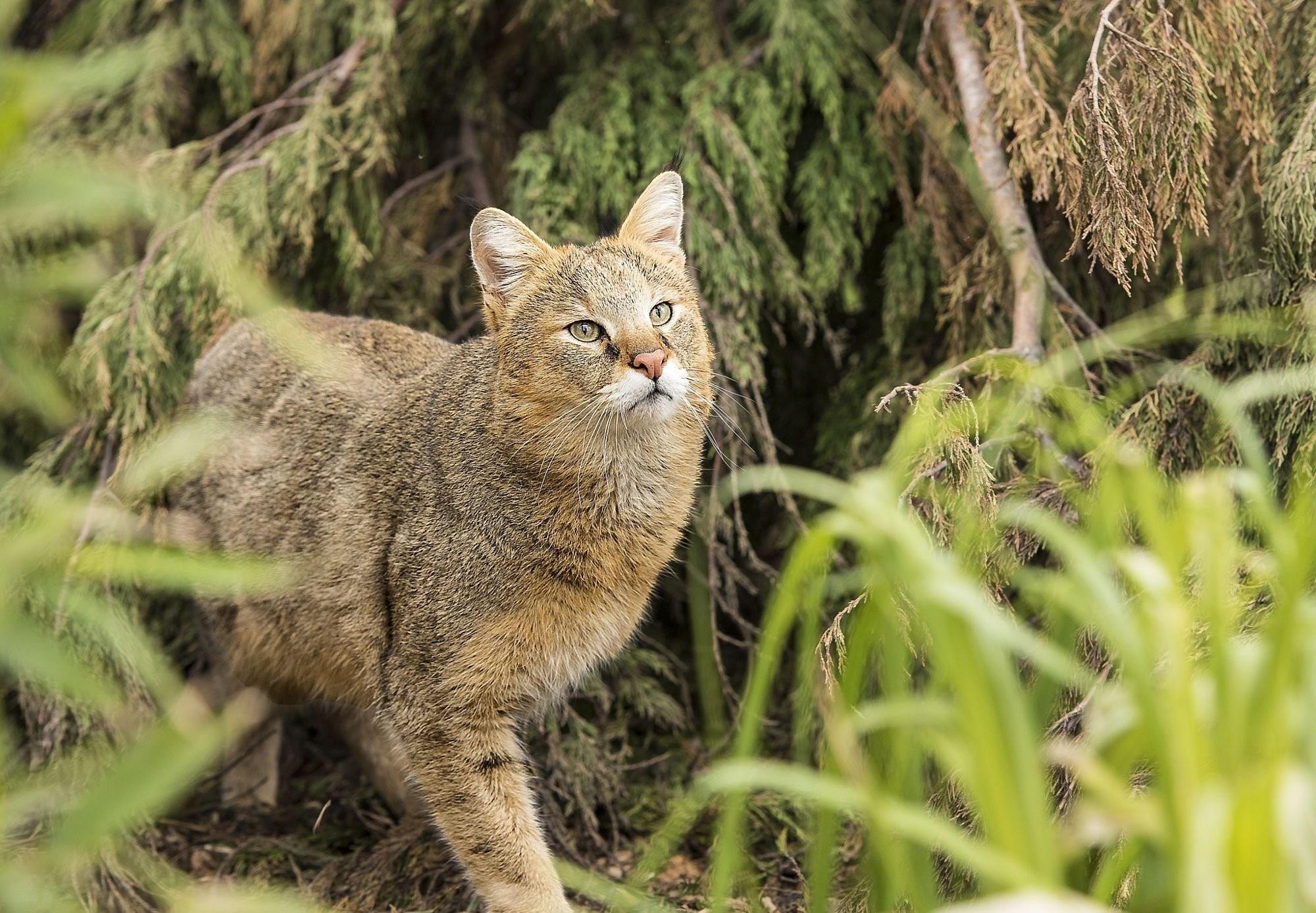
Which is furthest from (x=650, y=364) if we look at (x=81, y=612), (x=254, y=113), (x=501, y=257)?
(x=254, y=113)

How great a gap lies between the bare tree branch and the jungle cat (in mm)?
1031

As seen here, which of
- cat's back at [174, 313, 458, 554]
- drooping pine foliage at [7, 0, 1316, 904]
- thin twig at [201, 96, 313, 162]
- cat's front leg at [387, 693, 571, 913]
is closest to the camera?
cat's front leg at [387, 693, 571, 913]

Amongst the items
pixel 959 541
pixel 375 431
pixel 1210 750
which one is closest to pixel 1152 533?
pixel 1210 750

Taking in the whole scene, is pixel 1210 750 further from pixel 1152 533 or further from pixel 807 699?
pixel 807 699

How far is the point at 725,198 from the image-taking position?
4703 mm

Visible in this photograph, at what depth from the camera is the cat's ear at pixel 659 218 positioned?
13.2ft

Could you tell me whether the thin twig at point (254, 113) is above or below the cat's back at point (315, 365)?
above

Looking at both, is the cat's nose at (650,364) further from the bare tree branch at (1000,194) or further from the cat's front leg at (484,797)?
the bare tree branch at (1000,194)

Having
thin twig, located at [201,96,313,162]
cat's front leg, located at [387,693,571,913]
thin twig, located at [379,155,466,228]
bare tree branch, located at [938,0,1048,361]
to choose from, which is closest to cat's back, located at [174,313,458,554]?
cat's front leg, located at [387,693,571,913]

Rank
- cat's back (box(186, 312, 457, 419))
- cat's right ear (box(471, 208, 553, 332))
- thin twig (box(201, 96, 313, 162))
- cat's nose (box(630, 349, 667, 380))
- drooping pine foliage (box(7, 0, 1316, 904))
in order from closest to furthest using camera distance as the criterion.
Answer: cat's nose (box(630, 349, 667, 380)) < drooping pine foliage (box(7, 0, 1316, 904)) < cat's right ear (box(471, 208, 553, 332)) < cat's back (box(186, 312, 457, 419)) < thin twig (box(201, 96, 313, 162))

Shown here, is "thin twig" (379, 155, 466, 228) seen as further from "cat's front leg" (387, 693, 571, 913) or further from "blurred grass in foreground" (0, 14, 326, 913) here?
"cat's front leg" (387, 693, 571, 913)

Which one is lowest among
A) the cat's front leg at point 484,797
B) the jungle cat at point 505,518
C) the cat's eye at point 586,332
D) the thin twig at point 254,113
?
the cat's front leg at point 484,797

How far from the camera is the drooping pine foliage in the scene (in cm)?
376

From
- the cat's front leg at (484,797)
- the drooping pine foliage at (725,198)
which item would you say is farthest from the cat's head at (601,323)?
the cat's front leg at (484,797)
